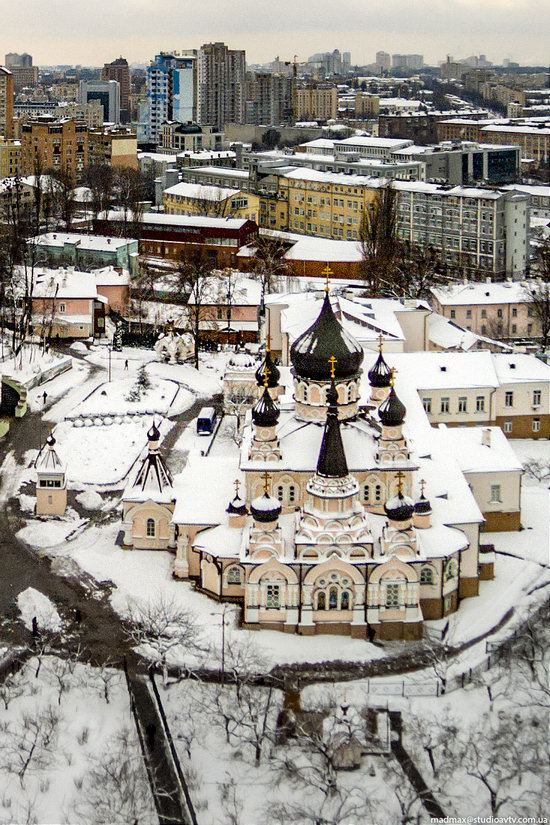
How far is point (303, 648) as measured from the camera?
20.3m

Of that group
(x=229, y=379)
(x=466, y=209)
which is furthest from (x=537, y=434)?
(x=466, y=209)

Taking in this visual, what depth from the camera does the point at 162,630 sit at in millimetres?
19859

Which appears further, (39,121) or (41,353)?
(39,121)

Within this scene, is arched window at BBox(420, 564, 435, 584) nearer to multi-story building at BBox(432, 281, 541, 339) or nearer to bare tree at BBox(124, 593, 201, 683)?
bare tree at BBox(124, 593, 201, 683)

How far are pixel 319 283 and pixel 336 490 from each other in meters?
27.4

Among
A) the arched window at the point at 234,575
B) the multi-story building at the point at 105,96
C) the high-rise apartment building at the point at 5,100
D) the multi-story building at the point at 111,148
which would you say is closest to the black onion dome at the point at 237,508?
the arched window at the point at 234,575

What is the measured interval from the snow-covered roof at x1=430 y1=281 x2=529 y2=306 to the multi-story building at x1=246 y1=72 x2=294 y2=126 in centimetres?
9196

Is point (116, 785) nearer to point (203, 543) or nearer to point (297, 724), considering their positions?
point (297, 724)

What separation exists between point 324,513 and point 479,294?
75.4 ft

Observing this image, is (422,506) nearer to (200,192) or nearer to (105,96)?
(200,192)

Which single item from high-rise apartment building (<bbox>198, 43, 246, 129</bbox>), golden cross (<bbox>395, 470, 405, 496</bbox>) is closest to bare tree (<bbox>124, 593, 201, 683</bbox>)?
golden cross (<bbox>395, 470, 405, 496</bbox>)

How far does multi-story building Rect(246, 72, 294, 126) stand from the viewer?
13075cm

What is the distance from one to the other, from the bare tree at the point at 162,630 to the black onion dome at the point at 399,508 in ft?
12.8

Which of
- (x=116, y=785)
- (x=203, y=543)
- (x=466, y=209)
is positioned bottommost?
(x=116, y=785)
